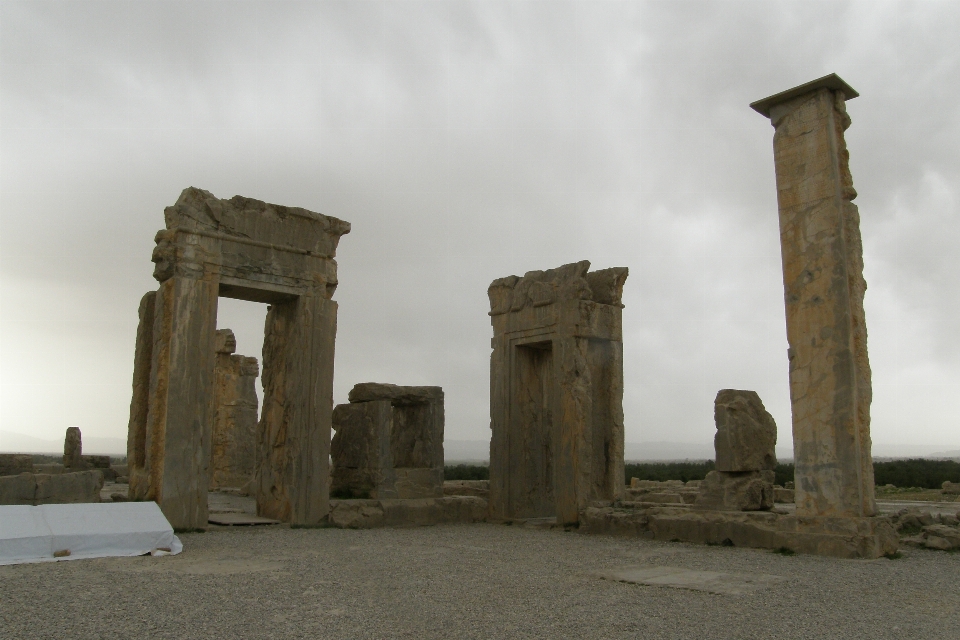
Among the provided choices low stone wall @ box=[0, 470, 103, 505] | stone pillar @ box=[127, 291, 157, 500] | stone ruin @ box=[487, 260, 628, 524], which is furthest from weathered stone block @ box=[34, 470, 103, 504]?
stone ruin @ box=[487, 260, 628, 524]

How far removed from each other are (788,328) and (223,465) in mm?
12835

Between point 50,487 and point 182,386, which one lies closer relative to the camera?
point 50,487

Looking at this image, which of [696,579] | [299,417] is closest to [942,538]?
[696,579]

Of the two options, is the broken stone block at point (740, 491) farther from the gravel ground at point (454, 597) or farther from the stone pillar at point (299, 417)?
the stone pillar at point (299, 417)

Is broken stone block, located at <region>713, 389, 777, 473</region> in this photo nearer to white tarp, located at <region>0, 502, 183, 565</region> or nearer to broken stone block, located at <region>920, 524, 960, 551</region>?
broken stone block, located at <region>920, 524, 960, 551</region>

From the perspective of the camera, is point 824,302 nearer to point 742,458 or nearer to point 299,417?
point 742,458

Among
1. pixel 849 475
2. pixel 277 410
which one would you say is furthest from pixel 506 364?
pixel 849 475

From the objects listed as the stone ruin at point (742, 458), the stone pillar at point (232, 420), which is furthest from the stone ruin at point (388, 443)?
the stone pillar at point (232, 420)

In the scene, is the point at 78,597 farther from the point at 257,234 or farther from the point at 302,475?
the point at 257,234

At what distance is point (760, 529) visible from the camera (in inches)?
321

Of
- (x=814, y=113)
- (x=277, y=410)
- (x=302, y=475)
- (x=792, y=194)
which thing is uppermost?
(x=814, y=113)

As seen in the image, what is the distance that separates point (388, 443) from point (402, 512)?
63.8 inches

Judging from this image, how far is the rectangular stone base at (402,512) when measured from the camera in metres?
10.5

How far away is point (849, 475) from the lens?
759 cm
